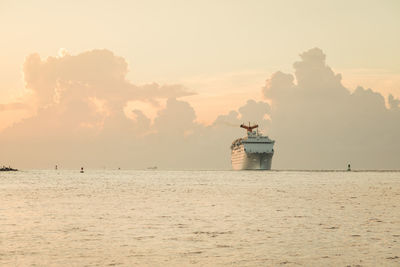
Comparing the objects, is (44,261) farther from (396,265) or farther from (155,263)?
(396,265)

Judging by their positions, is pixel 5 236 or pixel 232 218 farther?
pixel 232 218

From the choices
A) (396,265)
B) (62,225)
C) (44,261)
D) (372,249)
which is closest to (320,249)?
(372,249)

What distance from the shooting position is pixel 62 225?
28.1m

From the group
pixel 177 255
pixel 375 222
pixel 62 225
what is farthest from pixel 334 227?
pixel 62 225

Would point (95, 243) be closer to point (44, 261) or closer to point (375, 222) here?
point (44, 261)

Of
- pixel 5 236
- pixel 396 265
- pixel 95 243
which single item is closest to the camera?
pixel 396 265

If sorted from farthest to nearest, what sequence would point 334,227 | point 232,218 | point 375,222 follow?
1. point 232,218
2. point 375,222
3. point 334,227

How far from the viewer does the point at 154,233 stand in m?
24.6

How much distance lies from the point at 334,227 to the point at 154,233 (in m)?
9.87

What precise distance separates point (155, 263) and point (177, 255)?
1.72 metres

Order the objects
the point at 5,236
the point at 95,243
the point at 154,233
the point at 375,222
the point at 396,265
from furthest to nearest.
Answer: the point at 375,222
the point at 154,233
the point at 5,236
the point at 95,243
the point at 396,265

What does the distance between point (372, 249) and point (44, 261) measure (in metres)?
12.3

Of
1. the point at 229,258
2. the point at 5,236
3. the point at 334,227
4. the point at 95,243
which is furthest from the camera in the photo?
the point at 334,227

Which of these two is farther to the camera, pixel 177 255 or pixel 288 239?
pixel 288 239
